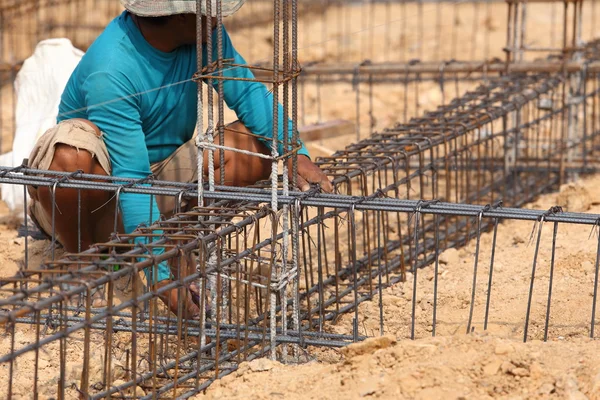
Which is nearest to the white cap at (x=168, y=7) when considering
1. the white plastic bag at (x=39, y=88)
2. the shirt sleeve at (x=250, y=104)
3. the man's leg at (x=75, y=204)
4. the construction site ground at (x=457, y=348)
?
the shirt sleeve at (x=250, y=104)

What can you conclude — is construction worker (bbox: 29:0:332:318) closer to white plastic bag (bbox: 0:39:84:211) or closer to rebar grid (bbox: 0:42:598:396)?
rebar grid (bbox: 0:42:598:396)

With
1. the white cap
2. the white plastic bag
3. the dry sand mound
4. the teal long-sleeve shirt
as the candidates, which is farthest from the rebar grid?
the white plastic bag

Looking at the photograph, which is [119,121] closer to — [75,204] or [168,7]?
[75,204]

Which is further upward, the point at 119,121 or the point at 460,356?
the point at 119,121

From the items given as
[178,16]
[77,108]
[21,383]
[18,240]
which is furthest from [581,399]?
[18,240]

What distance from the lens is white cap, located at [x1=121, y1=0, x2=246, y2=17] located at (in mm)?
4266

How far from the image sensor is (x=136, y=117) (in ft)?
14.9

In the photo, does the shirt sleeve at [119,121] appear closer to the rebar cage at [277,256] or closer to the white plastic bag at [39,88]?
the rebar cage at [277,256]

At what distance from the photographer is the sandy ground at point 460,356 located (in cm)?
324

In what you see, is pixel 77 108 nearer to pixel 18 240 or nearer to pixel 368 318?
pixel 18 240

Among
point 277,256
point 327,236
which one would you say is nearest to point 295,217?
point 277,256

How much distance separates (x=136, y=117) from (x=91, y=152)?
0.26 metres

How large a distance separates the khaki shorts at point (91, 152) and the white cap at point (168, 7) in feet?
1.82

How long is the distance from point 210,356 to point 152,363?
0.30 meters
